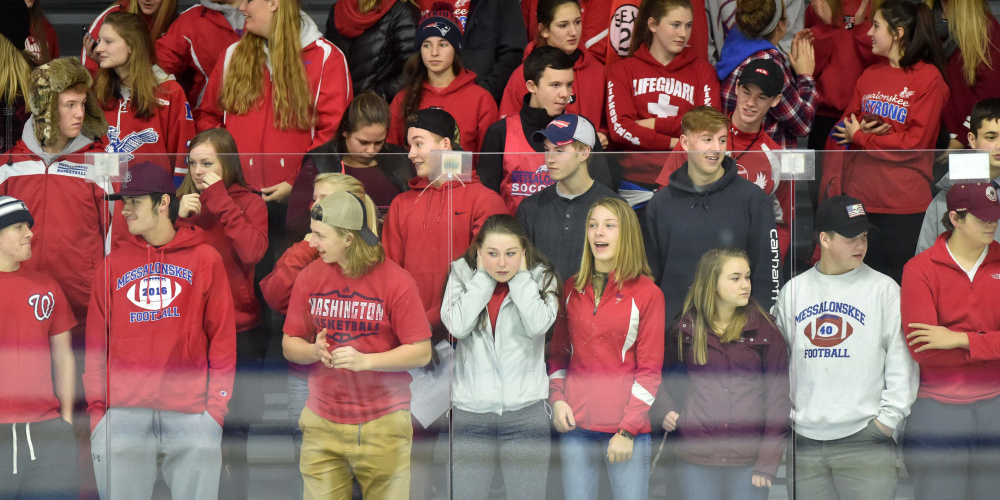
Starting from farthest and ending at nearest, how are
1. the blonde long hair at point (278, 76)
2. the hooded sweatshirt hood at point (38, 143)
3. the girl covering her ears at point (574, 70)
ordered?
1. the girl covering her ears at point (574, 70)
2. the blonde long hair at point (278, 76)
3. the hooded sweatshirt hood at point (38, 143)

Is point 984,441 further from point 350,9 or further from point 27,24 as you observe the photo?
point 27,24

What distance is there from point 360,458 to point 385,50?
244cm

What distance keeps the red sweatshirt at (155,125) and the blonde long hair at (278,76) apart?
22 centimetres

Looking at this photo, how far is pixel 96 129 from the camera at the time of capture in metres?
4.80

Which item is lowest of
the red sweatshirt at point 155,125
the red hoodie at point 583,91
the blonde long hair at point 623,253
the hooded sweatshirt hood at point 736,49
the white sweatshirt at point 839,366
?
the white sweatshirt at point 839,366

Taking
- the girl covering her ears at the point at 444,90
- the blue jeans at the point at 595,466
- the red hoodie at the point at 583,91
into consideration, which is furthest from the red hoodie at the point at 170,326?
the red hoodie at the point at 583,91

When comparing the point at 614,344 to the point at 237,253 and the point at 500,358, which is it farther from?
the point at 237,253

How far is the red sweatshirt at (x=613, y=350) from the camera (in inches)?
161

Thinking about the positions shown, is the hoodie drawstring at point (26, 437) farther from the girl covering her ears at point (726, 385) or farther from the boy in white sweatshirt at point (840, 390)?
the boy in white sweatshirt at point (840, 390)

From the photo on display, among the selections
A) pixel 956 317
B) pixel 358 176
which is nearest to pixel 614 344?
pixel 358 176

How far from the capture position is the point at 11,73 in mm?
5211

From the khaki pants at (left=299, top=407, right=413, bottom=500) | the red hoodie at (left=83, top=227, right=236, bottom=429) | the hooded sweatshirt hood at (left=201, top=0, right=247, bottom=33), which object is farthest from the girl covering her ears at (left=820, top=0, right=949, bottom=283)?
the hooded sweatshirt hood at (left=201, top=0, right=247, bottom=33)

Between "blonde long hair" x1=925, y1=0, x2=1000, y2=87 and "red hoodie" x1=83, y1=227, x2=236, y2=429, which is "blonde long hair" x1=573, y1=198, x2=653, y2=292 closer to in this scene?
"red hoodie" x1=83, y1=227, x2=236, y2=429

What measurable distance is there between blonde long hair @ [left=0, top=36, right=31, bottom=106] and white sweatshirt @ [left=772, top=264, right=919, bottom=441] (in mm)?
3619
